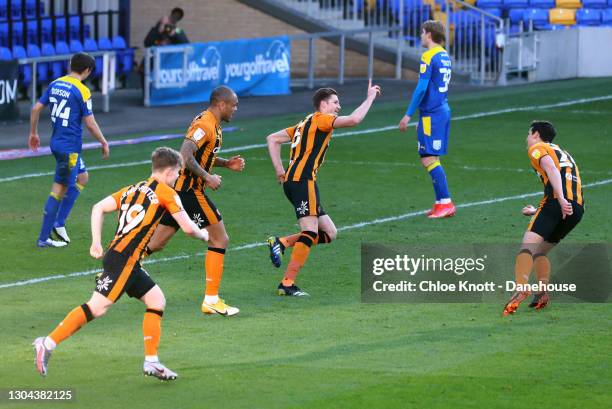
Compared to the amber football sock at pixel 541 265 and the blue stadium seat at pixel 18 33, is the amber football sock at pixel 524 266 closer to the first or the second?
the amber football sock at pixel 541 265

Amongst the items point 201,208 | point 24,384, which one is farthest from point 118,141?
point 24,384

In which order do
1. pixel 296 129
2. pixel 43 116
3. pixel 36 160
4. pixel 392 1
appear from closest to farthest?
pixel 296 129, pixel 36 160, pixel 43 116, pixel 392 1

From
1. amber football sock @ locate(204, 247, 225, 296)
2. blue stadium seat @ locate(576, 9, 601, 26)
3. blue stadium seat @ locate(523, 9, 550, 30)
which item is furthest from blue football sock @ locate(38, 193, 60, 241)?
blue stadium seat @ locate(576, 9, 601, 26)

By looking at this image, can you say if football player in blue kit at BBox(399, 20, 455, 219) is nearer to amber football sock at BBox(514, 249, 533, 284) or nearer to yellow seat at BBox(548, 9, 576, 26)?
amber football sock at BBox(514, 249, 533, 284)

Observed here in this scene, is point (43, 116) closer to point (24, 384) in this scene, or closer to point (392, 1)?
point (392, 1)

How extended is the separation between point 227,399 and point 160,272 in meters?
4.77

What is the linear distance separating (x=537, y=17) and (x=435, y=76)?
18882 mm

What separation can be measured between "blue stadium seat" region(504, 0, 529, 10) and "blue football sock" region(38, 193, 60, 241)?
73.6 ft

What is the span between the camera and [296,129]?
12656 mm

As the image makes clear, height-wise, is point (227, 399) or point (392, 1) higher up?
point (392, 1)

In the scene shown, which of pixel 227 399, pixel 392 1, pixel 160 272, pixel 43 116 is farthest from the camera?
pixel 392 1

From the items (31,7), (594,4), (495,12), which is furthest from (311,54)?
(594,4)

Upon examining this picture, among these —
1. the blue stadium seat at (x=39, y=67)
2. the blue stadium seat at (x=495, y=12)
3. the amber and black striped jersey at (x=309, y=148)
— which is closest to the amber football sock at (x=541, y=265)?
the amber and black striped jersey at (x=309, y=148)

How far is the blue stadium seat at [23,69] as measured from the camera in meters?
28.1
